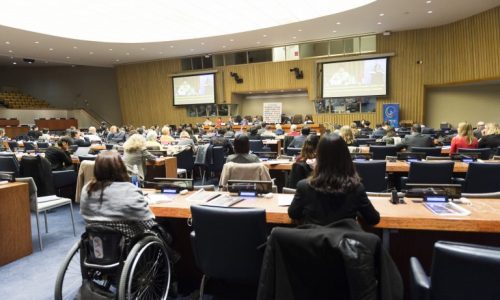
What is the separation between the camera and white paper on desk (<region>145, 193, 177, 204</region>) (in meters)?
2.87

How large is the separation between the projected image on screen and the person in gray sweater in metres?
14.5

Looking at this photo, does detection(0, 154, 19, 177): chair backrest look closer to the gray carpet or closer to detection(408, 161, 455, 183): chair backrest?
the gray carpet

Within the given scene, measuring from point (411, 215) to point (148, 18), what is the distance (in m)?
13.4

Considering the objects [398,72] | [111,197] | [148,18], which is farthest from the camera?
[398,72]

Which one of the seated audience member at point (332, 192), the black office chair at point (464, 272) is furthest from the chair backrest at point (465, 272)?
the seated audience member at point (332, 192)

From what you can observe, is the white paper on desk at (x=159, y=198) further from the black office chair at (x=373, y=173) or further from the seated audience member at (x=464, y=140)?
the seated audience member at (x=464, y=140)

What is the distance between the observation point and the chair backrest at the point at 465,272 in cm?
123

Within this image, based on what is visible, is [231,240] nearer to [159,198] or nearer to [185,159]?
[159,198]

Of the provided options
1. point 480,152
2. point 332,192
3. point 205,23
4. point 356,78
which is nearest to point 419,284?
point 332,192

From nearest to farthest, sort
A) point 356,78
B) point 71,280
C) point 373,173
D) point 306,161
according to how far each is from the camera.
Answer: point 71,280 < point 306,161 < point 373,173 < point 356,78

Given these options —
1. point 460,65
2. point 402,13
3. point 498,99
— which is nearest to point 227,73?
point 402,13

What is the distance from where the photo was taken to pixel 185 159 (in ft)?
24.5

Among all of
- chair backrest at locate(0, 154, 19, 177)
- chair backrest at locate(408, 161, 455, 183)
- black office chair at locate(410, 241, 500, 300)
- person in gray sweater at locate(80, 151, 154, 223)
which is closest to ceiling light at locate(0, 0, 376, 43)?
chair backrest at locate(0, 154, 19, 177)

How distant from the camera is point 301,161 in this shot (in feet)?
12.0
